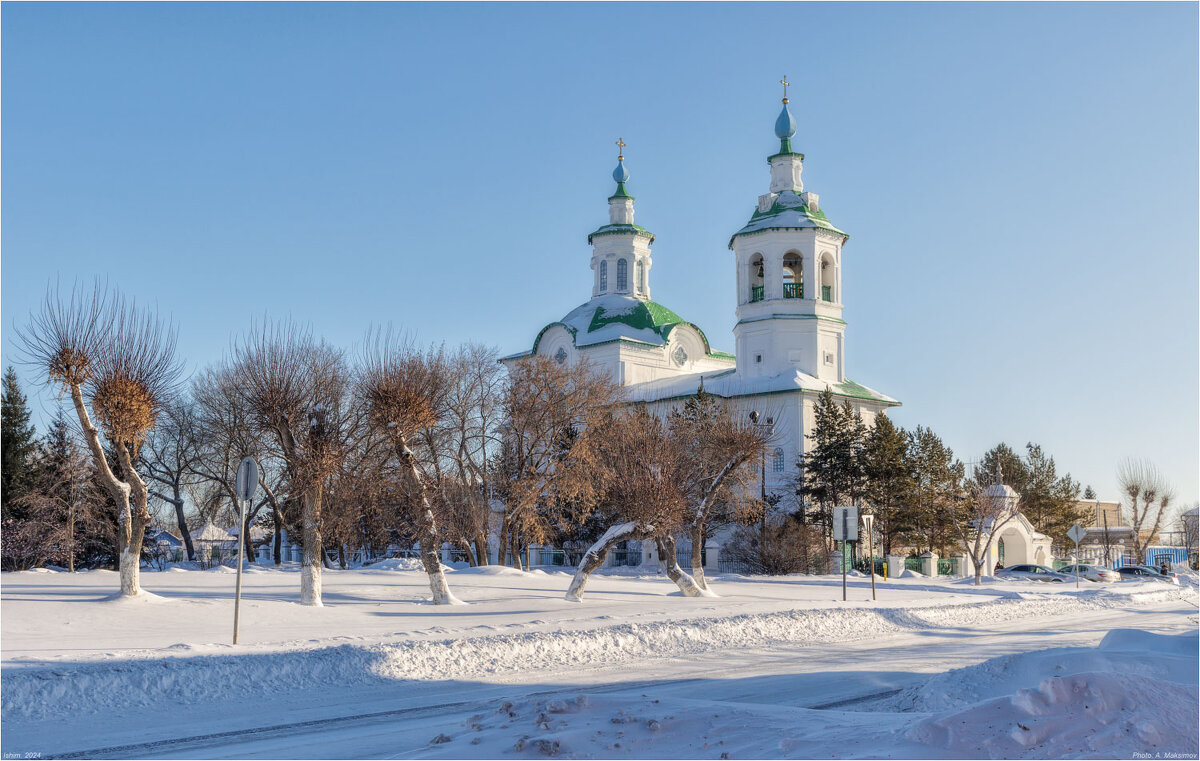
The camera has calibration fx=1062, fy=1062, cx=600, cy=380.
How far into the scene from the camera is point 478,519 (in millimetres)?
34469

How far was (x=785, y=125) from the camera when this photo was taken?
172 ft

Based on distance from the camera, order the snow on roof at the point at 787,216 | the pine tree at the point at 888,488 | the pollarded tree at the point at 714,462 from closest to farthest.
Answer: the pollarded tree at the point at 714,462
the pine tree at the point at 888,488
the snow on roof at the point at 787,216

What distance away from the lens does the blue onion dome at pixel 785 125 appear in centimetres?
5234

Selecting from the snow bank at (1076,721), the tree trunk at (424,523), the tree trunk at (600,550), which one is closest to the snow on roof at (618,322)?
the tree trunk at (600,550)

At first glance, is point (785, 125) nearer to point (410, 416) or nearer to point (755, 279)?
point (755, 279)

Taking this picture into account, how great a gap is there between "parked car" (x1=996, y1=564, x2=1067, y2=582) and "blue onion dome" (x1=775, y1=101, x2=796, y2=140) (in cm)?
2290

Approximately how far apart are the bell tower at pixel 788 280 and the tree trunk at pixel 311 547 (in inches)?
1347

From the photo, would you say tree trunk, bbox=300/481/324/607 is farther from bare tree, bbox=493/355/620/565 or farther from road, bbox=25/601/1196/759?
bare tree, bbox=493/355/620/565

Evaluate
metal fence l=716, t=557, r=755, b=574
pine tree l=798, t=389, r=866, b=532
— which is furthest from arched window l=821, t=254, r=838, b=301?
metal fence l=716, t=557, r=755, b=574

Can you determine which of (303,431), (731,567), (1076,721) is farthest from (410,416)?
(731,567)

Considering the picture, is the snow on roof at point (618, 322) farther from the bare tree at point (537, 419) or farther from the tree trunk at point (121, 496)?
the tree trunk at point (121, 496)

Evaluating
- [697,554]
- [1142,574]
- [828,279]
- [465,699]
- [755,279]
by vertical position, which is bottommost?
[1142,574]

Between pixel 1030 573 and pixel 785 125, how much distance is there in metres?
23.9

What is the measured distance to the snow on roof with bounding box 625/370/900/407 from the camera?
49719 millimetres
